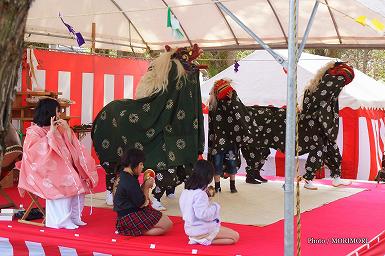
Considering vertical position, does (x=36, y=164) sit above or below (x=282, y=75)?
below

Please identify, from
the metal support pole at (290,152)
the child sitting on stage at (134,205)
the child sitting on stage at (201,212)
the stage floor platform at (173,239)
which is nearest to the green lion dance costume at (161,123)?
the stage floor platform at (173,239)

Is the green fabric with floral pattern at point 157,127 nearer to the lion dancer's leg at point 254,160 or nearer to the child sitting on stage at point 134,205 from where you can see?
the child sitting on stage at point 134,205

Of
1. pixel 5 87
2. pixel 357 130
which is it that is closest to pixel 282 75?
pixel 357 130

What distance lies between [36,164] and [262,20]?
440 cm

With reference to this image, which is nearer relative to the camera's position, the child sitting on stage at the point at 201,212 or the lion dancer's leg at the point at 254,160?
the child sitting on stage at the point at 201,212

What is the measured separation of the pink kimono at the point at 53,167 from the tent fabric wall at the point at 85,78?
2.98 m

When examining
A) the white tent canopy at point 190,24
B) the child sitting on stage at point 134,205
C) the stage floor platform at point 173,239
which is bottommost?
the stage floor platform at point 173,239

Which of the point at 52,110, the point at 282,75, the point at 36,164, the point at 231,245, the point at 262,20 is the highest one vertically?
the point at 262,20

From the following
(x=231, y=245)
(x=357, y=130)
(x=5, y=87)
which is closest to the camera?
(x=5, y=87)

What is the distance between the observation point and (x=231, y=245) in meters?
4.21

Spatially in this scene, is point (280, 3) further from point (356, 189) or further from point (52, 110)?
point (52, 110)

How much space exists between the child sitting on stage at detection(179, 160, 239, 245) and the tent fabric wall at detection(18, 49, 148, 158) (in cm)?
414

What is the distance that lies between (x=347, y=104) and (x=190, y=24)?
2.63 metres

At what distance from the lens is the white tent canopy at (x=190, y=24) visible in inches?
301
